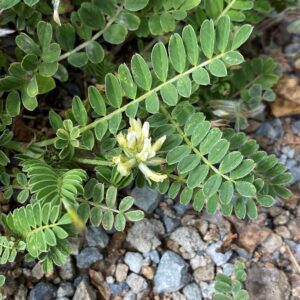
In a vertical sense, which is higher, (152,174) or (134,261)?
(152,174)

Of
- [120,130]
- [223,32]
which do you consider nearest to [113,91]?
[120,130]

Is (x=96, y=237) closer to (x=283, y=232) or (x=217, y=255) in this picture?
(x=217, y=255)

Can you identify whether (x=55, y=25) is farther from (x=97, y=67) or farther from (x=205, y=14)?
(x=205, y=14)

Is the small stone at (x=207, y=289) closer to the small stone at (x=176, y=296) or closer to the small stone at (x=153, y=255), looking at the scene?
the small stone at (x=176, y=296)

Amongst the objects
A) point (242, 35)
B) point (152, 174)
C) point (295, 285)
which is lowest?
point (295, 285)

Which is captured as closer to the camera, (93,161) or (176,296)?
(93,161)

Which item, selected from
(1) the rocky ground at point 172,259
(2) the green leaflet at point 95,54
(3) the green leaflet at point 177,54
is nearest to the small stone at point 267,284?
(1) the rocky ground at point 172,259
